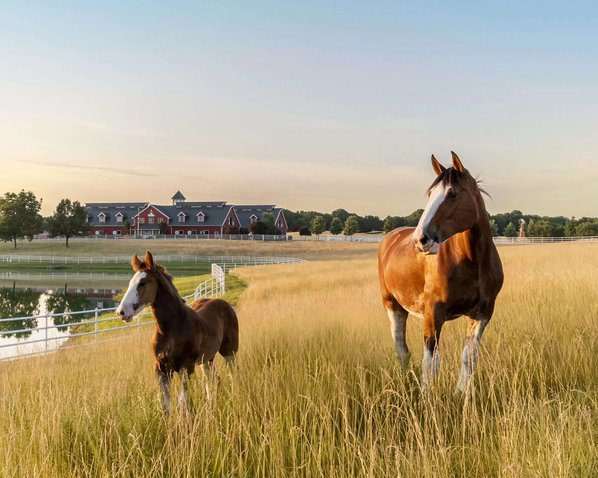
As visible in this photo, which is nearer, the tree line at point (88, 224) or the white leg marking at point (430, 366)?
the white leg marking at point (430, 366)

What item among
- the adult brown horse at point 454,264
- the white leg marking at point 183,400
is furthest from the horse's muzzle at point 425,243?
the white leg marking at point 183,400

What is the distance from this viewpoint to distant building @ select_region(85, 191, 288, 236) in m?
106

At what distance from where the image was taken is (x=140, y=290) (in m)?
5.02

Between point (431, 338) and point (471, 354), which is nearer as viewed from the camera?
point (431, 338)

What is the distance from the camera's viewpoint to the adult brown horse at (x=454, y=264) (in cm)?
464

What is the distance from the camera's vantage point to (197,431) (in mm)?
4332

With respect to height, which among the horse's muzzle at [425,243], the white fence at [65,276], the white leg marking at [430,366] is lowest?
the white fence at [65,276]

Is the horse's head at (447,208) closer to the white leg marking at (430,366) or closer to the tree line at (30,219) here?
the white leg marking at (430,366)

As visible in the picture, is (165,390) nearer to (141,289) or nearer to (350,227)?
(141,289)

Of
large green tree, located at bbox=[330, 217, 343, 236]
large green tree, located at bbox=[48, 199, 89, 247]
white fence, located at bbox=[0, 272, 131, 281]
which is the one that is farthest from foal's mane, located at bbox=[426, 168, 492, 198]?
large green tree, located at bbox=[330, 217, 343, 236]

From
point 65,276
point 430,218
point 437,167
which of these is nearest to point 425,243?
point 430,218

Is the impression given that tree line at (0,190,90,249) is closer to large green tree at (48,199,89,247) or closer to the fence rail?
large green tree at (48,199,89,247)

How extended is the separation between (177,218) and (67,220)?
23.8 metres

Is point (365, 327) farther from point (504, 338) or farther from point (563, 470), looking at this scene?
point (563, 470)
